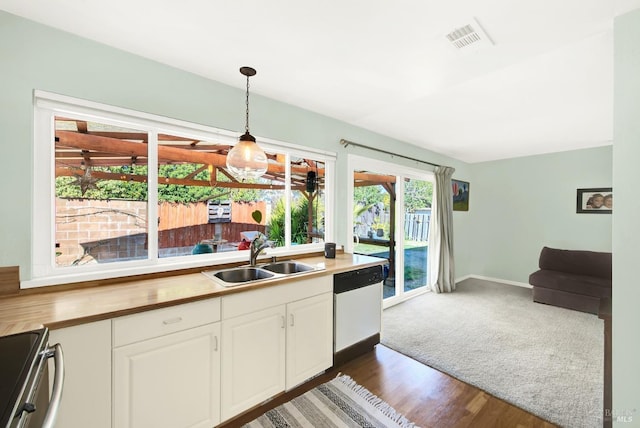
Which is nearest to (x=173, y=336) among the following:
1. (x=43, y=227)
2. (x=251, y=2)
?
(x=43, y=227)

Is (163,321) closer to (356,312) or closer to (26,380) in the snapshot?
(26,380)

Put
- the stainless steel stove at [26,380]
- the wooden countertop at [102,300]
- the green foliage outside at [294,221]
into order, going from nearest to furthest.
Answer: the stainless steel stove at [26,380] → the wooden countertop at [102,300] → the green foliage outside at [294,221]

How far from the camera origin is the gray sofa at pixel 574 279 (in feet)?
11.6

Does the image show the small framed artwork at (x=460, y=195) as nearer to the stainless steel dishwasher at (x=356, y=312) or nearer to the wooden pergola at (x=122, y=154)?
the stainless steel dishwasher at (x=356, y=312)

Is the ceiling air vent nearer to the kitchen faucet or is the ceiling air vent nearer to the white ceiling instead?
the white ceiling

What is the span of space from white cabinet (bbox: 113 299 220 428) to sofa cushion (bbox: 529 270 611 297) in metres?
4.48

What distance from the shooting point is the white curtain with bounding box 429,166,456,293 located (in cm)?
446

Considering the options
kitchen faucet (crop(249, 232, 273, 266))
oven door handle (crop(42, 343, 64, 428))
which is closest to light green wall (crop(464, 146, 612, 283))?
kitchen faucet (crop(249, 232, 273, 266))

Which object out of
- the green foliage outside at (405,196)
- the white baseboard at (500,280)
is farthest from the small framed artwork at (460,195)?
the white baseboard at (500,280)

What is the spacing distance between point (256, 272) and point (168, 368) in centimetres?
90

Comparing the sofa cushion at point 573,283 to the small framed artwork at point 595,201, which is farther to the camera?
the small framed artwork at point 595,201

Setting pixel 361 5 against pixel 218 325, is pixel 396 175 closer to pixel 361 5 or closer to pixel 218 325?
pixel 361 5

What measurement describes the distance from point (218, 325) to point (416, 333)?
227 centimetres

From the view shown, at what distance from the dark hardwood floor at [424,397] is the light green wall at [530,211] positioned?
3.77m
